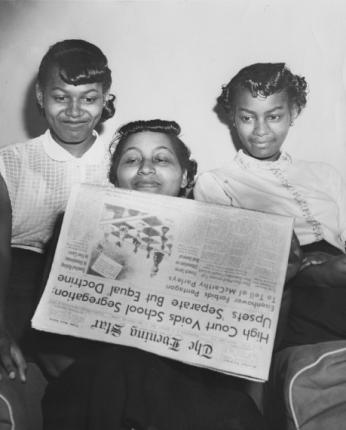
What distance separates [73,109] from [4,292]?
41 cm

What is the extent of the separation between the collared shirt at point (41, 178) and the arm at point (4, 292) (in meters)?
0.04

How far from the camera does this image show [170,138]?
1057mm

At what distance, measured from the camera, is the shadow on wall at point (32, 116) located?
3.59ft

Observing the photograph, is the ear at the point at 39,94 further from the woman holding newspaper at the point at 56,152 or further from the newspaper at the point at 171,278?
the newspaper at the point at 171,278

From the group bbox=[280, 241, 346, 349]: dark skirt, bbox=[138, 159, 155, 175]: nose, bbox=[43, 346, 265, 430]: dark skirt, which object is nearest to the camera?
bbox=[43, 346, 265, 430]: dark skirt

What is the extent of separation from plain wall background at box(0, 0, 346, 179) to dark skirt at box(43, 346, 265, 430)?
0.46 metres

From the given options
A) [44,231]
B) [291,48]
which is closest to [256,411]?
[44,231]

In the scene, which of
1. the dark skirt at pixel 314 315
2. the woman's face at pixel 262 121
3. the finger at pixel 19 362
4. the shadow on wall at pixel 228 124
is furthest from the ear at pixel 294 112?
the finger at pixel 19 362

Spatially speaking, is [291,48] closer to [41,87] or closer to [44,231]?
[41,87]

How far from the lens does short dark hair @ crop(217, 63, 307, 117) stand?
1.05m

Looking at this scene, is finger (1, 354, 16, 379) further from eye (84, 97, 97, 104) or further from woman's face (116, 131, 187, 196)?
eye (84, 97, 97, 104)

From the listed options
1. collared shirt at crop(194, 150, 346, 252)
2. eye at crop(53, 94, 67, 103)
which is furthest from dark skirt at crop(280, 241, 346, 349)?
eye at crop(53, 94, 67, 103)

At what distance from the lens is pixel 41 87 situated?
1.08 m

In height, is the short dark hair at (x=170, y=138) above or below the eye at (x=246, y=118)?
below
